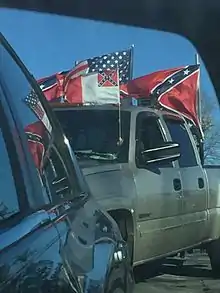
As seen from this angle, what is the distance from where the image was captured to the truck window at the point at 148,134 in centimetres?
744

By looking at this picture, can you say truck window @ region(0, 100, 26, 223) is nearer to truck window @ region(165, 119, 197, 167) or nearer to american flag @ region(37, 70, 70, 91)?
truck window @ region(165, 119, 197, 167)

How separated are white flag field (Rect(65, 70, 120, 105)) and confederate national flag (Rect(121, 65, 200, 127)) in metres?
1.22

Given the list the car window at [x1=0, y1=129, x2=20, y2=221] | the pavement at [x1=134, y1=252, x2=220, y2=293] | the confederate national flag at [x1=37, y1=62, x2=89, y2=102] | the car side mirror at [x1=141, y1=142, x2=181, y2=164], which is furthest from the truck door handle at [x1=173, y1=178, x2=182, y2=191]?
the car window at [x1=0, y1=129, x2=20, y2=221]

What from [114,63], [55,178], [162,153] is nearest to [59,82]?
[114,63]

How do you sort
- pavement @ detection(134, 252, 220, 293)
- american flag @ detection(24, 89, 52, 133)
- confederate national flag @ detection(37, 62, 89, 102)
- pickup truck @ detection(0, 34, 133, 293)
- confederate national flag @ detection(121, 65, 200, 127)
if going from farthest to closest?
confederate national flag @ detection(121, 65, 200, 127)
confederate national flag @ detection(37, 62, 89, 102)
pavement @ detection(134, 252, 220, 293)
american flag @ detection(24, 89, 52, 133)
pickup truck @ detection(0, 34, 133, 293)

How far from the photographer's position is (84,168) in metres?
6.39

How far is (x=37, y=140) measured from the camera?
10.5ft

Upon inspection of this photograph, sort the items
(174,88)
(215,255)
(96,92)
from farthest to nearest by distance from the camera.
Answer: (174,88) → (215,255) → (96,92)

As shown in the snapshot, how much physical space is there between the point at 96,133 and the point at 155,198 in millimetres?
764

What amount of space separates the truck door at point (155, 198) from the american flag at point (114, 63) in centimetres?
191

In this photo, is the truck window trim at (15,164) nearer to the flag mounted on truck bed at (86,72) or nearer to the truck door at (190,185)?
the truck door at (190,185)

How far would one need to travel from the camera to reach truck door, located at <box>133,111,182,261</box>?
23.4 ft

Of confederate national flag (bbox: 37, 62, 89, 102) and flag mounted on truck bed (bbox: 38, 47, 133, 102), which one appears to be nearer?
flag mounted on truck bed (bbox: 38, 47, 133, 102)

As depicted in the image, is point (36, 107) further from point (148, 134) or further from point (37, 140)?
point (148, 134)
